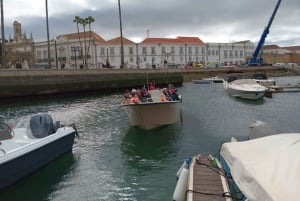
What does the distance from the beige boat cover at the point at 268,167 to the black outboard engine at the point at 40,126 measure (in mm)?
7680

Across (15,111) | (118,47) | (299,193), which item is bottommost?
(15,111)

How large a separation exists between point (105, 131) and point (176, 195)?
43.5 feet

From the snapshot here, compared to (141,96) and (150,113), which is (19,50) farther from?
(150,113)

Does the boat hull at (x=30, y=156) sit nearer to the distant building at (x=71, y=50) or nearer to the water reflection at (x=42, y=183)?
the water reflection at (x=42, y=183)

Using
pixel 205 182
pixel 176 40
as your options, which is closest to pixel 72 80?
pixel 205 182

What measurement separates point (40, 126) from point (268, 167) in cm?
957

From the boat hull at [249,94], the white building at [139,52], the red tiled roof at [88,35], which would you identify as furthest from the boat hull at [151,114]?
the red tiled roof at [88,35]

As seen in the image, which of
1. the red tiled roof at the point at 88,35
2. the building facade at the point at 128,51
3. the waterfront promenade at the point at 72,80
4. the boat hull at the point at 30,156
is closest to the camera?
the boat hull at the point at 30,156

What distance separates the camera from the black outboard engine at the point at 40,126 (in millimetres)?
13734

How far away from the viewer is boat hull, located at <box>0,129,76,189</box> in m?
10.9

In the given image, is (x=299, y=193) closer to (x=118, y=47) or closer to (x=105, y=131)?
(x=105, y=131)

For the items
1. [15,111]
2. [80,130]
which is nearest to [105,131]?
[80,130]

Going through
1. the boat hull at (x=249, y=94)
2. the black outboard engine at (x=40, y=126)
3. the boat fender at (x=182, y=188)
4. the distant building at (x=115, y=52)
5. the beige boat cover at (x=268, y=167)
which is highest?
the distant building at (x=115, y=52)

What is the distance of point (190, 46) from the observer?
5148 inches
